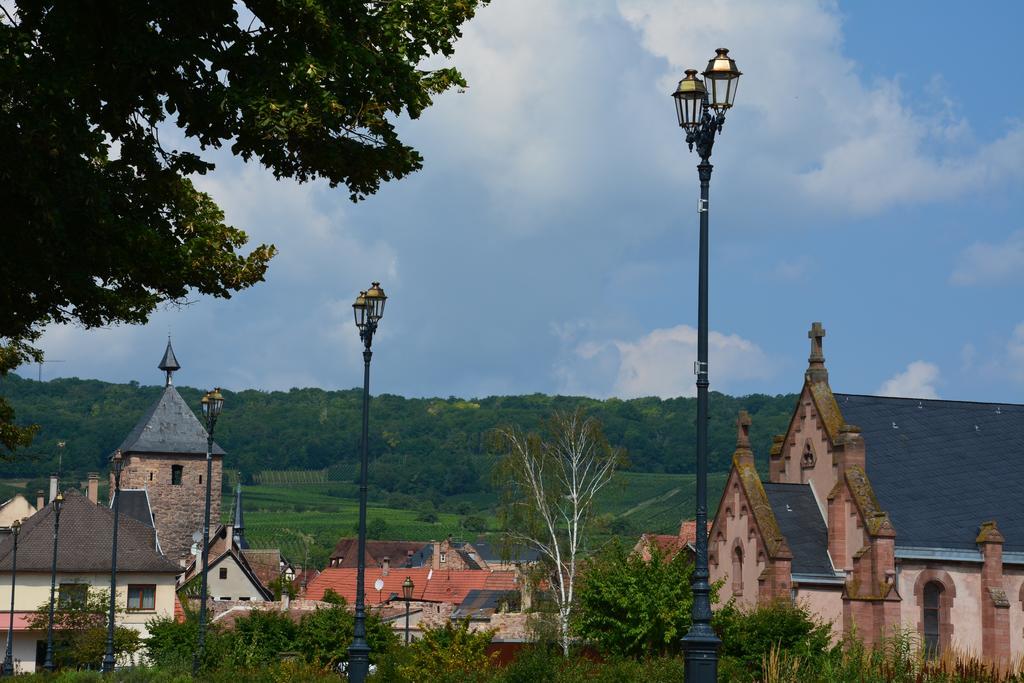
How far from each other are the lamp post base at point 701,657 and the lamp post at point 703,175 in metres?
0.25

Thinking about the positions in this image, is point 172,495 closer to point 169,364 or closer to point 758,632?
point 169,364

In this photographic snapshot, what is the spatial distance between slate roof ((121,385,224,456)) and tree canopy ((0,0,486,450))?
3337 inches

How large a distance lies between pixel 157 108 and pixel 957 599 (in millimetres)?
35133

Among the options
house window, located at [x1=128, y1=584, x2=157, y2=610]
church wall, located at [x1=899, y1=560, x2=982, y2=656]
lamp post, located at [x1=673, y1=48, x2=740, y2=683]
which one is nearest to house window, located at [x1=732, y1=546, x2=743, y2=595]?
church wall, located at [x1=899, y1=560, x2=982, y2=656]

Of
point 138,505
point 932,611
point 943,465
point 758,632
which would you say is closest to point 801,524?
point 932,611

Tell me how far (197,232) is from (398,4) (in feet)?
13.0

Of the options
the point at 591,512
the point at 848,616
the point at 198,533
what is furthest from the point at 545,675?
the point at 198,533

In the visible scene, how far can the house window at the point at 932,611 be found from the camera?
42.8 metres

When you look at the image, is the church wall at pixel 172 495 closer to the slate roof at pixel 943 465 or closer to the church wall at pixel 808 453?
the church wall at pixel 808 453

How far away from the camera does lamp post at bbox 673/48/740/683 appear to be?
50.2 feet

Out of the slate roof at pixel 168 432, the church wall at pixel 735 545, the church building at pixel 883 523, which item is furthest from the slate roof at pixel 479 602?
the church building at pixel 883 523

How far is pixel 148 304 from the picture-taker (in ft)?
58.5

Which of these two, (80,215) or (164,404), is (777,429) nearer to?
(164,404)

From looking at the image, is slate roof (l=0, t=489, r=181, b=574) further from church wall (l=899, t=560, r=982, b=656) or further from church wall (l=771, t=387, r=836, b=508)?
church wall (l=899, t=560, r=982, b=656)
